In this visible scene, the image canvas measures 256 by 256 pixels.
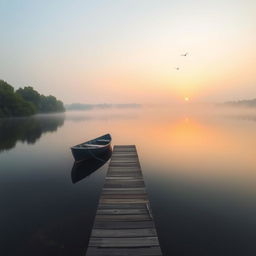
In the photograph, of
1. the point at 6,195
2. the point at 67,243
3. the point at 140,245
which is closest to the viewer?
the point at 140,245

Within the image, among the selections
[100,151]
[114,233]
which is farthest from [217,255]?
[100,151]

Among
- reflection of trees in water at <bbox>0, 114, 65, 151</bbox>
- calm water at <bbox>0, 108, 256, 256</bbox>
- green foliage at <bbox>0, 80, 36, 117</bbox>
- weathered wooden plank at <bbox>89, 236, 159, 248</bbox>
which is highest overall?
green foliage at <bbox>0, 80, 36, 117</bbox>

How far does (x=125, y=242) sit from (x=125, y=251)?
1.34 feet

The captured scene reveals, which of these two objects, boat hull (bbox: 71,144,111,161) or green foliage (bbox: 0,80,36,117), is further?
green foliage (bbox: 0,80,36,117)

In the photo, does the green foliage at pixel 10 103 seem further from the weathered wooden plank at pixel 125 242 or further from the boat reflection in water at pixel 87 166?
the weathered wooden plank at pixel 125 242

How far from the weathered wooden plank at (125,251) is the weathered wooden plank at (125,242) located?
0.55 feet

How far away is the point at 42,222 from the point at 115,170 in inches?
257

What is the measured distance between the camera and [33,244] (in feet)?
27.4

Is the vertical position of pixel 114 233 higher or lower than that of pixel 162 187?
higher

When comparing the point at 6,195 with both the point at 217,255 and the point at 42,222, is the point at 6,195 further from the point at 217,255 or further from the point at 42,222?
the point at 217,255

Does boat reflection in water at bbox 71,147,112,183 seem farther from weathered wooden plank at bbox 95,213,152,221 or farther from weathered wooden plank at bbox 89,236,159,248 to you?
weathered wooden plank at bbox 89,236,159,248

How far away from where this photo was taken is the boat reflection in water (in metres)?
17.2

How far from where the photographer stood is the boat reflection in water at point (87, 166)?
17.2 meters

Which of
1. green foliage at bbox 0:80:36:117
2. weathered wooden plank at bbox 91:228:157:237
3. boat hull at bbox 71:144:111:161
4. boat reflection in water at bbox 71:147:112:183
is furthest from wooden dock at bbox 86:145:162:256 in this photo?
green foliage at bbox 0:80:36:117
